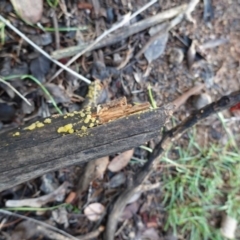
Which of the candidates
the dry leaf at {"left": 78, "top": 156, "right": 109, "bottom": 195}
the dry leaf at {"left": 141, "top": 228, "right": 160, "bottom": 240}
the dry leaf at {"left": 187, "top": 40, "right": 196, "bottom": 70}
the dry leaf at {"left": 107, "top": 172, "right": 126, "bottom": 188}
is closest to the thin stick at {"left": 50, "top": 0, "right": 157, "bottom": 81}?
the dry leaf at {"left": 187, "top": 40, "right": 196, "bottom": 70}

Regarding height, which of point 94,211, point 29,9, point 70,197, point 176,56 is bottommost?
point 94,211

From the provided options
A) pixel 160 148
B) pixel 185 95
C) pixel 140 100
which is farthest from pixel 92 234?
pixel 185 95

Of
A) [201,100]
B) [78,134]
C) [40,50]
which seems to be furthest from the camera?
[201,100]

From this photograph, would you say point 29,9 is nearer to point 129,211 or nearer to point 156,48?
point 156,48

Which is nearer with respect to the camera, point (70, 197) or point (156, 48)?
point (70, 197)

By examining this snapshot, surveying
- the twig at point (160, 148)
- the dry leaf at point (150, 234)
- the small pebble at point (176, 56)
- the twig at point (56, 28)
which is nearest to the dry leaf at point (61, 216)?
the twig at point (160, 148)

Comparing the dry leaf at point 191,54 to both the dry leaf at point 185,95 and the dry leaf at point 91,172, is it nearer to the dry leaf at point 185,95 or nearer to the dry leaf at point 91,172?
the dry leaf at point 185,95

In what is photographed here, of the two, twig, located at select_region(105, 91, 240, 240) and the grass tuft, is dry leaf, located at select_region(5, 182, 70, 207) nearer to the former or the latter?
twig, located at select_region(105, 91, 240, 240)
